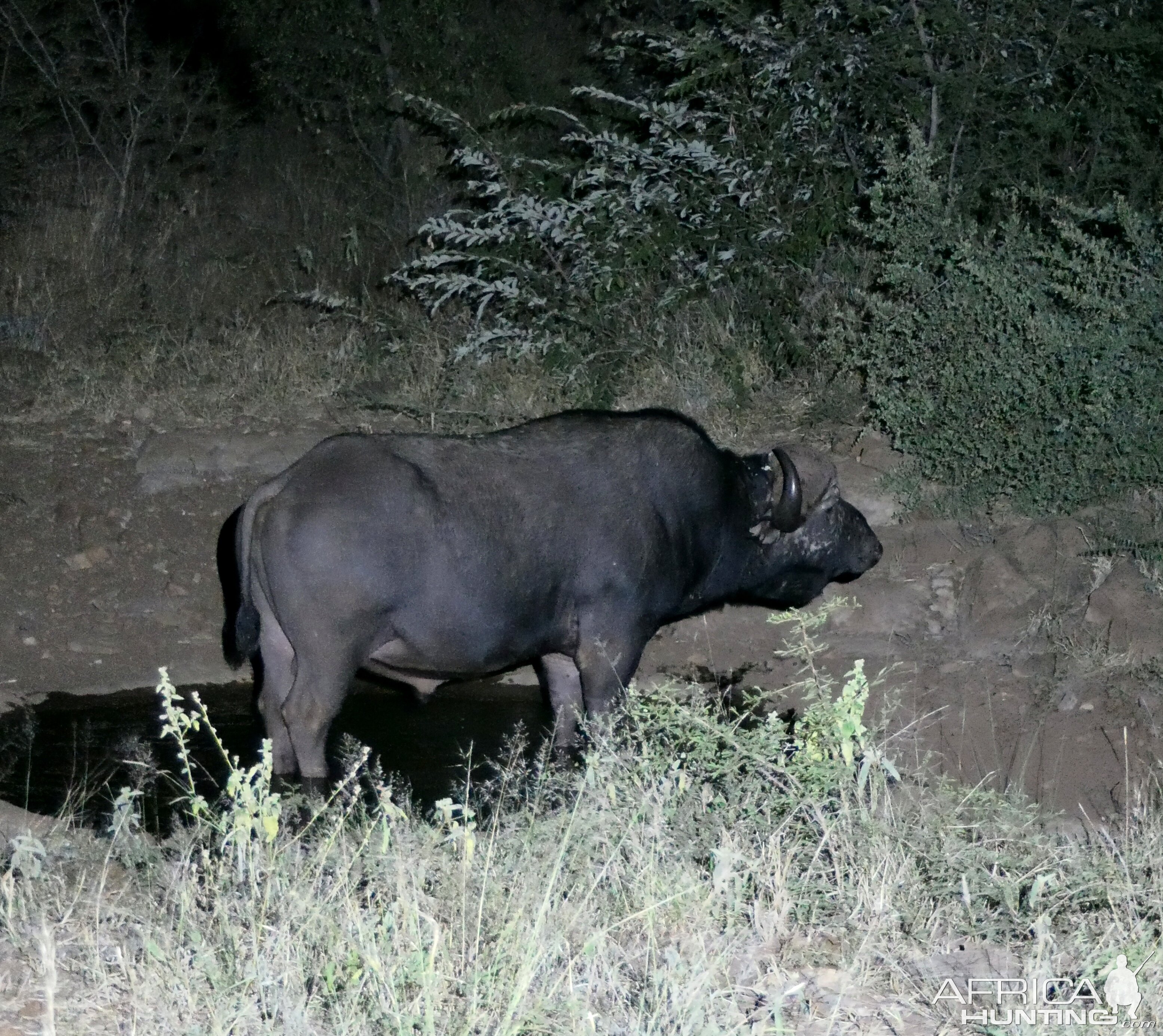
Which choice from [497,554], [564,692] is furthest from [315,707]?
[564,692]

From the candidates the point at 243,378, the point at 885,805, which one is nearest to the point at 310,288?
the point at 243,378

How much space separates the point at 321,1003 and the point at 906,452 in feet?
21.2

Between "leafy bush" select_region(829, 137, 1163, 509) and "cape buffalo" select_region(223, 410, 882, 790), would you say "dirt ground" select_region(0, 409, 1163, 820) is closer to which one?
"leafy bush" select_region(829, 137, 1163, 509)

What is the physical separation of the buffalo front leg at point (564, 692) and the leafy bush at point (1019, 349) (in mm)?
2914

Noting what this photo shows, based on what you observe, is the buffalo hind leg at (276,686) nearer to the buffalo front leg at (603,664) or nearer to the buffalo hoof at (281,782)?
the buffalo hoof at (281,782)

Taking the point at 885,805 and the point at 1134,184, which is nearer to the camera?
the point at 885,805

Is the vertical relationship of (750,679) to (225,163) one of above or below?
below

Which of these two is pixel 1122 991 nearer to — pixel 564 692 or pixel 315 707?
pixel 315 707

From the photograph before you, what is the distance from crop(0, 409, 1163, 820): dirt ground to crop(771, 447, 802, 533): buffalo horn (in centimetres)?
92

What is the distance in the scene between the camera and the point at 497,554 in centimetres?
638

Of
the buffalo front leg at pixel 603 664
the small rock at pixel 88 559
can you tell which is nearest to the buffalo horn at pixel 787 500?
the buffalo front leg at pixel 603 664

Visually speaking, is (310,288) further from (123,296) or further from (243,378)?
(243,378)

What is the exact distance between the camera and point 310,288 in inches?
524

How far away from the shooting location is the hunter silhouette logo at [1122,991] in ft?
11.1
